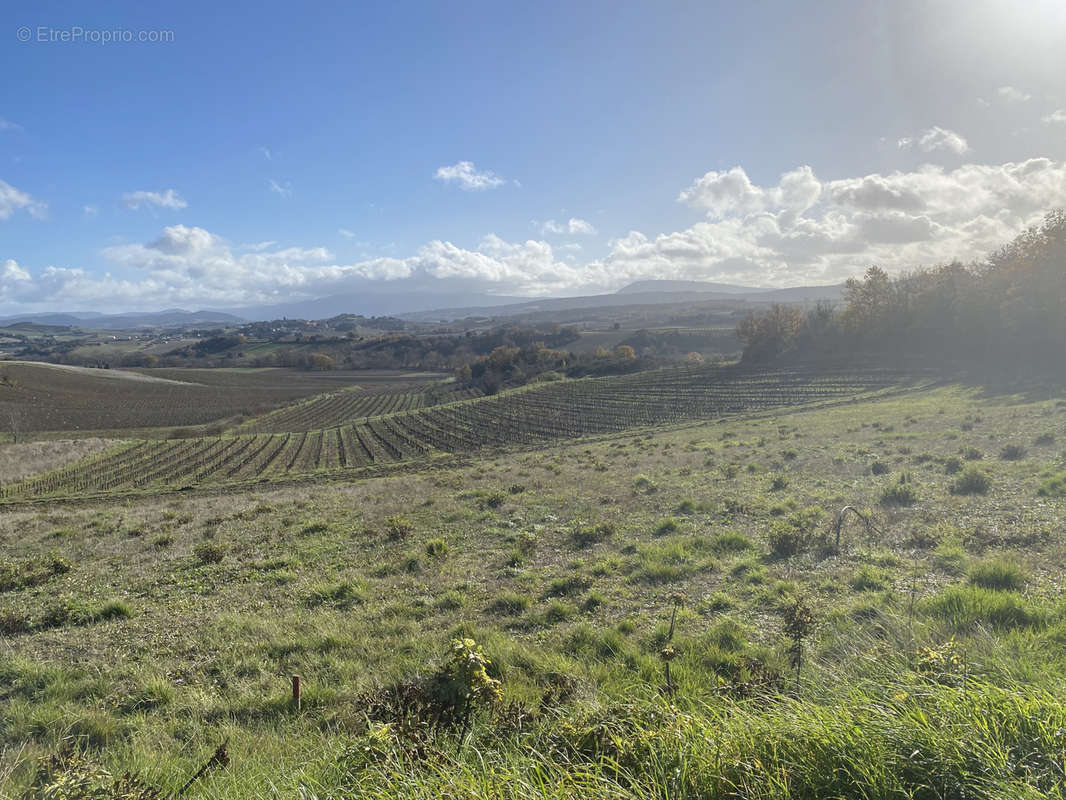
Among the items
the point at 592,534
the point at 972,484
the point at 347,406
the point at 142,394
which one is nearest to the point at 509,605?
the point at 592,534

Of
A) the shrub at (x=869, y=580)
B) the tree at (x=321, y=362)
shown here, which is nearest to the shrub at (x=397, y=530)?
the shrub at (x=869, y=580)

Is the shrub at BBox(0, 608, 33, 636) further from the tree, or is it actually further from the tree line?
the tree

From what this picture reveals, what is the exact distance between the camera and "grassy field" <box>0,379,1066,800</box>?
2.52 metres

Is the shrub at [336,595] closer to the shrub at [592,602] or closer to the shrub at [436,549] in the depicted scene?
the shrub at [436,549]

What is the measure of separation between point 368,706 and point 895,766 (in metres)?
3.89

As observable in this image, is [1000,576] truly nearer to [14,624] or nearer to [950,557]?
[950,557]

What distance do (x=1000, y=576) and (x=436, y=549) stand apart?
901 centimetres

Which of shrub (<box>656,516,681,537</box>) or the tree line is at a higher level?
the tree line

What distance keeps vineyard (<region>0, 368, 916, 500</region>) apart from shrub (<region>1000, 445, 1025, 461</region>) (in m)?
28.6

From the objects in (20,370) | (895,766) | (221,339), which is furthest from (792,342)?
(221,339)

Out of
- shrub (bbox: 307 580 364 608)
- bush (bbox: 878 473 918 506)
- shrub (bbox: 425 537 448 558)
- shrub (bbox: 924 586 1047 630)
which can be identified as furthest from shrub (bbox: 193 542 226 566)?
bush (bbox: 878 473 918 506)

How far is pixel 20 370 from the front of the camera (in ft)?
305

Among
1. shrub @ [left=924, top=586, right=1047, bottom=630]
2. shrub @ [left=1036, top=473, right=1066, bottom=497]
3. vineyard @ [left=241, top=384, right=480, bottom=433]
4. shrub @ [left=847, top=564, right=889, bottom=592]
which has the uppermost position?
shrub @ [left=924, top=586, right=1047, bottom=630]

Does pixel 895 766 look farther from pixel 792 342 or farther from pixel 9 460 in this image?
pixel 792 342
